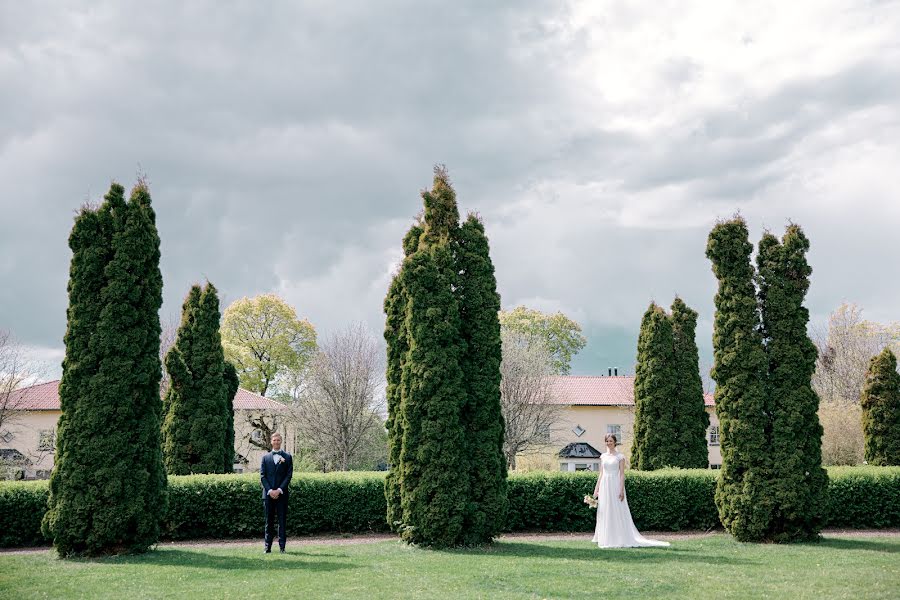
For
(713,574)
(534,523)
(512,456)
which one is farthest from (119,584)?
(512,456)

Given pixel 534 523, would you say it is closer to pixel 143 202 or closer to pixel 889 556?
pixel 889 556

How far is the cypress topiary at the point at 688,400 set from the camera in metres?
21.7

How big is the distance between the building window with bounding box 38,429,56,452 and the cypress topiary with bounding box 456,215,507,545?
27206 mm

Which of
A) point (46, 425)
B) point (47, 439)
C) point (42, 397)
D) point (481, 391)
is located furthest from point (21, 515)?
point (42, 397)

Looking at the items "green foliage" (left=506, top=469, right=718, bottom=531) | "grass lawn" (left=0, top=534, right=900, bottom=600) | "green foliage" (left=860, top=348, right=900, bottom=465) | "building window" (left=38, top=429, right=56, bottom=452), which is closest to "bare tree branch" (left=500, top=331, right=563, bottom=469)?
"green foliage" (left=860, top=348, right=900, bottom=465)

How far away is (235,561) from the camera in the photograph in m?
12.0

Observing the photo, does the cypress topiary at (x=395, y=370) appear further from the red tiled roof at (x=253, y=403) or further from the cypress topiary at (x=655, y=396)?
the red tiled roof at (x=253, y=403)

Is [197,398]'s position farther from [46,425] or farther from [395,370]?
[46,425]

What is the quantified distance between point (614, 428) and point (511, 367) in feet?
49.9

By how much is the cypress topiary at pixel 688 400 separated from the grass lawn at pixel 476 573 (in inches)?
308

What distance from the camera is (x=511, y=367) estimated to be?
38.2 meters

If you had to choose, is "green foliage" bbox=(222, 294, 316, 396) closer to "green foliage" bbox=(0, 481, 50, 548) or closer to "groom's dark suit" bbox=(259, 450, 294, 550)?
"green foliage" bbox=(0, 481, 50, 548)

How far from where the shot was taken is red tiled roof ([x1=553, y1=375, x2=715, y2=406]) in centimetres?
4991

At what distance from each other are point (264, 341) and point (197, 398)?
25.3 metres
